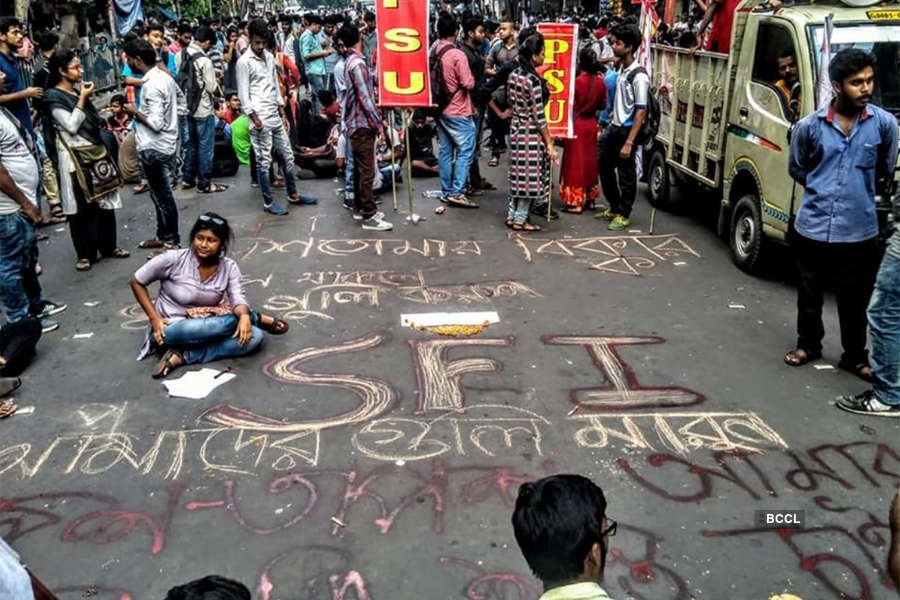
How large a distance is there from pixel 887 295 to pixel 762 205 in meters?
2.15

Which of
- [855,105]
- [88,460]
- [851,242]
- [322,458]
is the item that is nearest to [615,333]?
[851,242]

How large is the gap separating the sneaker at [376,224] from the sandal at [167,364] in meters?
3.35

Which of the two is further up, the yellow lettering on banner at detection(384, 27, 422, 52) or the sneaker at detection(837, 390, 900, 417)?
the yellow lettering on banner at detection(384, 27, 422, 52)

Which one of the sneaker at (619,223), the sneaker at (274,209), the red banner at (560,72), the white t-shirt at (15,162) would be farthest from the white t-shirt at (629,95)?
the white t-shirt at (15,162)

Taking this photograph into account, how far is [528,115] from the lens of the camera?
7.35 metres

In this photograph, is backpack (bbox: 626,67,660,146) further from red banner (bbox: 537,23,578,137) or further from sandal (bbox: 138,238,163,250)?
sandal (bbox: 138,238,163,250)

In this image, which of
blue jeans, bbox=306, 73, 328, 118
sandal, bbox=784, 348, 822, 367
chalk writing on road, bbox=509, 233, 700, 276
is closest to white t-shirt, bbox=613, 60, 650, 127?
chalk writing on road, bbox=509, 233, 700, 276

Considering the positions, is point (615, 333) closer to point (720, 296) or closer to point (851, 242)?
point (720, 296)

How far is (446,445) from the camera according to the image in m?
3.92

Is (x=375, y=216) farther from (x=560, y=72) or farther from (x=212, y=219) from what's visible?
(x=212, y=219)

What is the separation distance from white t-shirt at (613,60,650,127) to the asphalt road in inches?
71.4

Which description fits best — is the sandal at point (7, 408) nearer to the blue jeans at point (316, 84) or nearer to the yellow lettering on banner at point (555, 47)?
the yellow lettering on banner at point (555, 47)

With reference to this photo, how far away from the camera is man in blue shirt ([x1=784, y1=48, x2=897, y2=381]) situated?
4.26 metres

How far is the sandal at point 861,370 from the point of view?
4.52 meters
